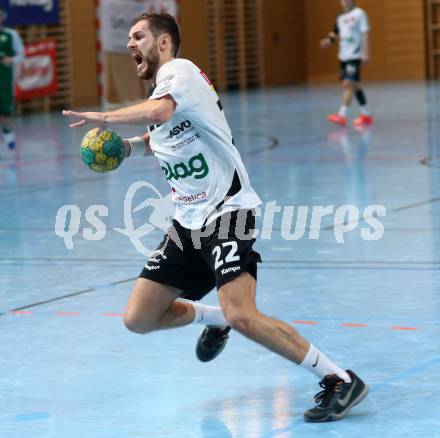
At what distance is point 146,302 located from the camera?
5.18 meters

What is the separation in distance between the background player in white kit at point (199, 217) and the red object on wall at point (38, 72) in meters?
18.7

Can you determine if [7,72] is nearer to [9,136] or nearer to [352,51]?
[9,136]

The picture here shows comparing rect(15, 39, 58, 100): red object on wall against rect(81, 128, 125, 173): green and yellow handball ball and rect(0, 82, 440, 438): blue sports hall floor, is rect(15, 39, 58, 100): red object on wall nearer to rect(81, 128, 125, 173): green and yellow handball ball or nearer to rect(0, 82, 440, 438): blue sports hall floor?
rect(0, 82, 440, 438): blue sports hall floor

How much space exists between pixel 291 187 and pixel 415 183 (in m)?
1.34

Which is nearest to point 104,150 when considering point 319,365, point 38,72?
point 319,365

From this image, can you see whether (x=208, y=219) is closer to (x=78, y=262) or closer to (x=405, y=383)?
(x=405, y=383)

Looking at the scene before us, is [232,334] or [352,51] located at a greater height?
[352,51]

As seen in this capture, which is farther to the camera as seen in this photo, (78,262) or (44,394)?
(78,262)

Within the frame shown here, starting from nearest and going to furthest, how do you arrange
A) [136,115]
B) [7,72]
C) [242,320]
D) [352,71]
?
[136,115]
[242,320]
[7,72]
[352,71]

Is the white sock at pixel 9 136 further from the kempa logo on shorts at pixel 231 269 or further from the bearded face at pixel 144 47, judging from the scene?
the kempa logo on shorts at pixel 231 269

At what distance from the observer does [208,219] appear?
16.5 feet

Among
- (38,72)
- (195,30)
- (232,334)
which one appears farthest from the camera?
(195,30)

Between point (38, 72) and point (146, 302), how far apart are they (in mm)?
19401

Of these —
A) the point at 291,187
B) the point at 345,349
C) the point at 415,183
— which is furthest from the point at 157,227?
the point at 345,349
